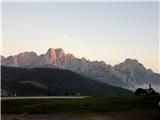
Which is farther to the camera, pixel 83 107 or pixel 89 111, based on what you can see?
pixel 83 107

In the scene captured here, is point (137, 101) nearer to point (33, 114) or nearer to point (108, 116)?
point (108, 116)

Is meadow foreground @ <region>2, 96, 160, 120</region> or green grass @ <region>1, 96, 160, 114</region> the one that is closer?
meadow foreground @ <region>2, 96, 160, 120</region>

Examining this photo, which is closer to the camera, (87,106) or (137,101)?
(87,106)

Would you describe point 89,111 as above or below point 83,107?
below

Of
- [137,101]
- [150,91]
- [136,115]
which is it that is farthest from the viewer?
[150,91]

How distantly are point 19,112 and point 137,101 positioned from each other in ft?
58.8

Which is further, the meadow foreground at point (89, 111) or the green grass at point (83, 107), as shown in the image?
the green grass at point (83, 107)

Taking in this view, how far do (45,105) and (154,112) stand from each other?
618 inches

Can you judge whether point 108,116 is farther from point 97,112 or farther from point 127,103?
point 127,103

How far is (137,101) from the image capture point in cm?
5306

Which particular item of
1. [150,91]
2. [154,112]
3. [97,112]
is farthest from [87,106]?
[150,91]

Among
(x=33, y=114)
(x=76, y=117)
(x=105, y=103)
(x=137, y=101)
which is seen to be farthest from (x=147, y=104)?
(x=33, y=114)

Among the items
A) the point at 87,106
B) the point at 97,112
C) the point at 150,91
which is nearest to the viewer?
the point at 97,112

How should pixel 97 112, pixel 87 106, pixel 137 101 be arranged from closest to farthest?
pixel 97 112, pixel 87 106, pixel 137 101
